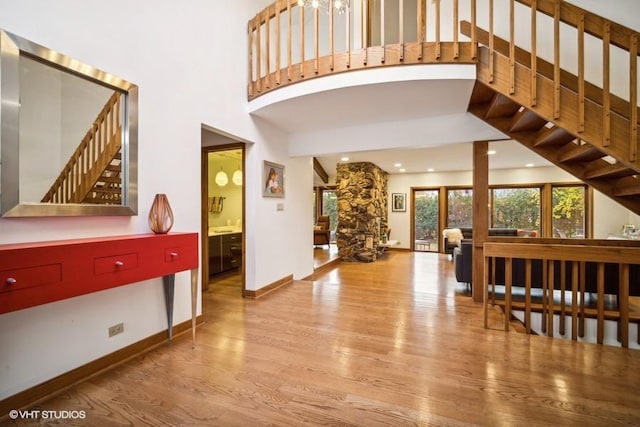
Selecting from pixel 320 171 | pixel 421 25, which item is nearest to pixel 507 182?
pixel 320 171

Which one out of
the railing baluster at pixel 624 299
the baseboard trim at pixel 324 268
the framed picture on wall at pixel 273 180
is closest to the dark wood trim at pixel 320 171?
the baseboard trim at pixel 324 268

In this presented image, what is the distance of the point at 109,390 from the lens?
1.78 meters

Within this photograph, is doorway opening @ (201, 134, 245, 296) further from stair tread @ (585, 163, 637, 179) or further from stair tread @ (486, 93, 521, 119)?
stair tread @ (585, 163, 637, 179)

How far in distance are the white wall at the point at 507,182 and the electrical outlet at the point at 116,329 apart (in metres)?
7.91

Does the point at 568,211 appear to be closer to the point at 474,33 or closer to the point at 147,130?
the point at 474,33

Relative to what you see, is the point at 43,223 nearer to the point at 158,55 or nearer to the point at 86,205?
the point at 86,205

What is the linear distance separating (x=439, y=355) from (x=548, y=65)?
328cm

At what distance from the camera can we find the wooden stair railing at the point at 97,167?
1.83m

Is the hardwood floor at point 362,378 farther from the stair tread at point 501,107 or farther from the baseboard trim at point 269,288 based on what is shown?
the stair tread at point 501,107

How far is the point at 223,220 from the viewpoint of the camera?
620 cm

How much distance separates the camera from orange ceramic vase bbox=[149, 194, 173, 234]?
2.20 metres

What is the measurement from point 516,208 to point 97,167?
908 cm

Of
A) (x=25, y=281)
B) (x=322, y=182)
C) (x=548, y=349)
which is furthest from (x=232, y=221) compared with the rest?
(x=548, y=349)

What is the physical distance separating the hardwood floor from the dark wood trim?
5283 mm
